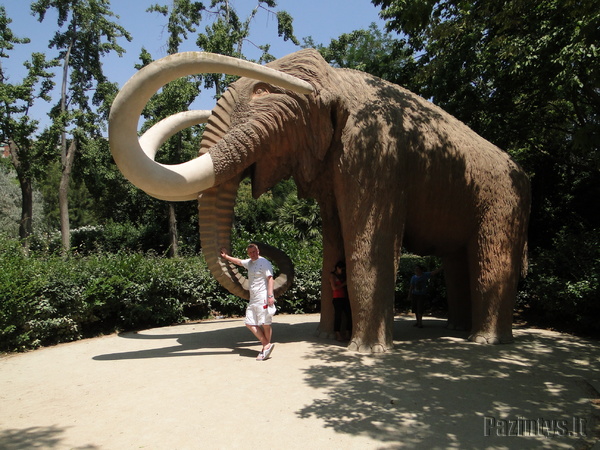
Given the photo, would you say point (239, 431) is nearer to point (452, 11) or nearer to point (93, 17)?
point (452, 11)

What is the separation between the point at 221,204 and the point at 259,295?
118cm

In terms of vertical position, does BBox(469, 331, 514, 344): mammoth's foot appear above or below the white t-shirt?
below

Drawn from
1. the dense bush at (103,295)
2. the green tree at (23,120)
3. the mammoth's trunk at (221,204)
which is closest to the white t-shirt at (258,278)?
the mammoth's trunk at (221,204)

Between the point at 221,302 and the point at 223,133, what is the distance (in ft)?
15.6

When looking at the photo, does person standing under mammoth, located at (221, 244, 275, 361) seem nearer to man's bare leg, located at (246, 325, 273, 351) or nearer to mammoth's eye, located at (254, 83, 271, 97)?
man's bare leg, located at (246, 325, 273, 351)

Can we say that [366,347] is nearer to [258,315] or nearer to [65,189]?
[258,315]

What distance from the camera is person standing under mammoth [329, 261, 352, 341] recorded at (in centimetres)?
614

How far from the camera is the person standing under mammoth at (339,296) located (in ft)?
20.1

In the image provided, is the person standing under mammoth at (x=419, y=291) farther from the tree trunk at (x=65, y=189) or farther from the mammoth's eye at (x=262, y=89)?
the tree trunk at (x=65, y=189)

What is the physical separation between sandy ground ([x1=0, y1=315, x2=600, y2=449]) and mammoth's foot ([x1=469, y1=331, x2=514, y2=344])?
21 cm

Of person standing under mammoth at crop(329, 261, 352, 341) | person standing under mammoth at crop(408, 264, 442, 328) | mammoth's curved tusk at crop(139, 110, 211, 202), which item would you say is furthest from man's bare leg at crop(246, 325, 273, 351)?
person standing under mammoth at crop(408, 264, 442, 328)

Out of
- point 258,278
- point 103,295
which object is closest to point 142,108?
point 258,278

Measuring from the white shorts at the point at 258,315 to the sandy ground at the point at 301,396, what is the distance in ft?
1.52

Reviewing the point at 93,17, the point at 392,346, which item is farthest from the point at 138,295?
the point at 93,17
